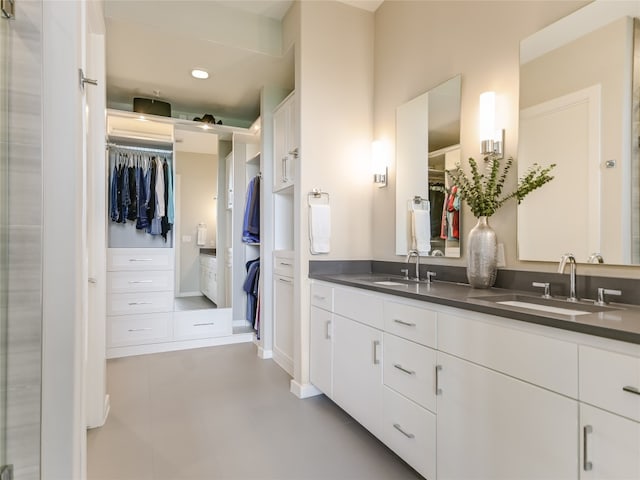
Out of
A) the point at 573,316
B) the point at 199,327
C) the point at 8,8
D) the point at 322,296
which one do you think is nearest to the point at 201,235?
the point at 199,327

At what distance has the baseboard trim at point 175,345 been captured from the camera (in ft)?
11.8

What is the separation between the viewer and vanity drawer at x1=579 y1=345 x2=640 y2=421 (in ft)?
2.99

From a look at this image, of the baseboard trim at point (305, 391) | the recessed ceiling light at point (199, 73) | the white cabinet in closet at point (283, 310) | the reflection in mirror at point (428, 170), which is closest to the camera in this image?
the reflection in mirror at point (428, 170)

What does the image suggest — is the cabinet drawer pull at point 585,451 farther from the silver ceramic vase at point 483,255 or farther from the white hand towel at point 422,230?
the white hand towel at point 422,230

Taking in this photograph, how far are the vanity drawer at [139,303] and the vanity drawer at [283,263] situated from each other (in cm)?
130

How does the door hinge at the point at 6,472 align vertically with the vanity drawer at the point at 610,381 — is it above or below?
below

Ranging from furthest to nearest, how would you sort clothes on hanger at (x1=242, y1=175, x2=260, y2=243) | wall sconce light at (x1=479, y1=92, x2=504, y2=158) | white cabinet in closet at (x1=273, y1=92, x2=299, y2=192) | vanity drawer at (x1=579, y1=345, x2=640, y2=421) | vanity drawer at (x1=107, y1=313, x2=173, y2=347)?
clothes on hanger at (x1=242, y1=175, x2=260, y2=243) → vanity drawer at (x1=107, y1=313, x2=173, y2=347) → white cabinet in closet at (x1=273, y1=92, x2=299, y2=192) → wall sconce light at (x1=479, y1=92, x2=504, y2=158) → vanity drawer at (x1=579, y1=345, x2=640, y2=421)

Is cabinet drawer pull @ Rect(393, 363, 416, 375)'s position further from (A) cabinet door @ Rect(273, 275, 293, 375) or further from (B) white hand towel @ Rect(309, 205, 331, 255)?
(A) cabinet door @ Rect(273, 275, 293, 375)

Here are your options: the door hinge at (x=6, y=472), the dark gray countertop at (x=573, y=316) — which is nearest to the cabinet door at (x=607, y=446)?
the dark gray countertop at (x=573, y=316)

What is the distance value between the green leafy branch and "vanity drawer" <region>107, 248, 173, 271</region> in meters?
3.02

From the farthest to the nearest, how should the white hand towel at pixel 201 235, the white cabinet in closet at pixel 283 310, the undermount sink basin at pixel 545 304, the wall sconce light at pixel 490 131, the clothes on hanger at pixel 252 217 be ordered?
the white hand towel at pixel 201 235 → the clothes on hanger at pixel 252 217 → the white cabinet in closet at pixel 283 310 → the wall sconce light at pixel 490 131 → the undermount sink basin at pixel 545 304

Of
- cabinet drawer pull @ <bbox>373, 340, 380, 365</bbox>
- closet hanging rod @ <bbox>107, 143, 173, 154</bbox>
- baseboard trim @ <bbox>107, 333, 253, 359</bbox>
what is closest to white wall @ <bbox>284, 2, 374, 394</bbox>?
cabinet drawer pull @ <bbox>373, 340, 380, 365</bbox>

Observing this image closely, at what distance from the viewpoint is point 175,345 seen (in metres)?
3.84

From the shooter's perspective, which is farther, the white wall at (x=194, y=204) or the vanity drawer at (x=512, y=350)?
the white wall at (x=194, y=204)
